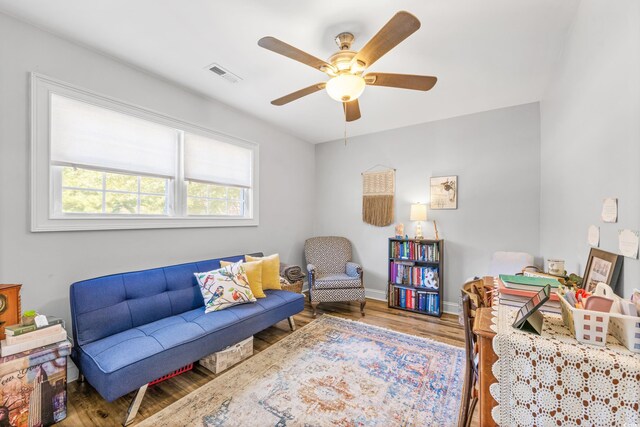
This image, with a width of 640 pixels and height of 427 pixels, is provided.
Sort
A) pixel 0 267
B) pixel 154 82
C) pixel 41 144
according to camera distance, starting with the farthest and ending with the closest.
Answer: pixel 154 82 → pixel 41 144 → pixel 0 267

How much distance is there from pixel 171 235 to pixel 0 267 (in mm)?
1128

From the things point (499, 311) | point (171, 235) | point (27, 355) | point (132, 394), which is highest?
point (171, 235)

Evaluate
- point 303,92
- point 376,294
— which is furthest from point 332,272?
point 303,92

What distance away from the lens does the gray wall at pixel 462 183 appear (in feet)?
10.2

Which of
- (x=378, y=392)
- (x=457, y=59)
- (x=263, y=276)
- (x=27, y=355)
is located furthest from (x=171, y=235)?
(x=457, y=59)

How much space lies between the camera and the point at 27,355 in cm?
153

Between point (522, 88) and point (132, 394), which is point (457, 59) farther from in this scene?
point (132, 394)

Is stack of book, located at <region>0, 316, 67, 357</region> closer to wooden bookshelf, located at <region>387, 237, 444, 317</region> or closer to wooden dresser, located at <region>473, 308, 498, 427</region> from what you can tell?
wooden dresser, located at <region>473, 308, 498, 427</region>

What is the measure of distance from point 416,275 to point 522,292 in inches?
92.4

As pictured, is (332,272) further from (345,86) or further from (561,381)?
(561,381)

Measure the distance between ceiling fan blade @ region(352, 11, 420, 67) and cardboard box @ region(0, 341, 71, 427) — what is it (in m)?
2.70

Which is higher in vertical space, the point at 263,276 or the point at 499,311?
the point at 499,311

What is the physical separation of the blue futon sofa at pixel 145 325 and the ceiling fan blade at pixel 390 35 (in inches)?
89.6

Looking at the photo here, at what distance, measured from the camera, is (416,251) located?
357cm
